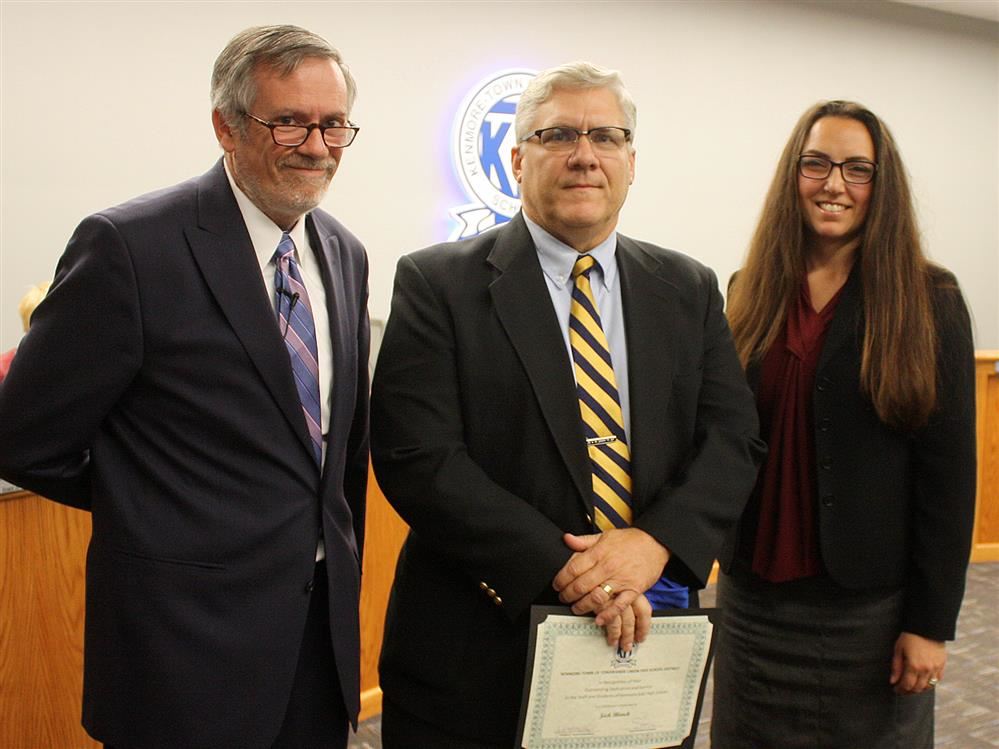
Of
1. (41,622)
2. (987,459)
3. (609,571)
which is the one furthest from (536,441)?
(987,459)

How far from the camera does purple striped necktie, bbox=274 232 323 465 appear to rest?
1.79 meters

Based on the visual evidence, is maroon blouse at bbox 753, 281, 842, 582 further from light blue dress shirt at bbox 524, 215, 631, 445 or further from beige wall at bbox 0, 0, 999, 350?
beige wall at bbox 0, 0, 999, 350

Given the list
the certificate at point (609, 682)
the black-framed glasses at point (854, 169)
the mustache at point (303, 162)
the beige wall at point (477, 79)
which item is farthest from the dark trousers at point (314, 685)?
the beige wall at point (477, 79)

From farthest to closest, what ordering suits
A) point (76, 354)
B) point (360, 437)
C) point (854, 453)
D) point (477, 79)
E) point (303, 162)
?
point (477, 79) → point (854, 453) → point (360, 437) → point (303, 162) → point (76, 354)

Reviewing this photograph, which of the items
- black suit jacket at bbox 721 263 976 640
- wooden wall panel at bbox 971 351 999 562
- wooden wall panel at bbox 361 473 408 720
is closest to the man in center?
black suit jacket at bbox 721 263 976 640

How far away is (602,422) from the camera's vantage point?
1.88 metres

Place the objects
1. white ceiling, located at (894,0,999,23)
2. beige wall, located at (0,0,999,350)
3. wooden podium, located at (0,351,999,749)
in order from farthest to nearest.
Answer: white ceiling, located at (894,0,999,23) < beige wall, located at (0,0,999,350) < wooden podium, located at (0,351,999,749)

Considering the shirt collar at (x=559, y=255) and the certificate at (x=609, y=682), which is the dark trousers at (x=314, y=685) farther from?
the shirt collar at (x=559, y=255)

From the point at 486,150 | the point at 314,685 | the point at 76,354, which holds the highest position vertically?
the point at 76,354

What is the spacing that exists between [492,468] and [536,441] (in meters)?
0.10

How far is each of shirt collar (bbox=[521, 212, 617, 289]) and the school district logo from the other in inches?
167

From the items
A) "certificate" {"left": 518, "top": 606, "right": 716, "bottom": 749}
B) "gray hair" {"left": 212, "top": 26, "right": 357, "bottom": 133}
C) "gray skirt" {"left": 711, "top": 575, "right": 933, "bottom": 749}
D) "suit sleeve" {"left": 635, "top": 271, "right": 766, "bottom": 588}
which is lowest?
"gray skirt" {"left": 711, "top": 575, "right": 933, "bottom": 749}

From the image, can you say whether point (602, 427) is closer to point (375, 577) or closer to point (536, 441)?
point (536, 441)

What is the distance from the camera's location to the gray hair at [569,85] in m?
1.89
